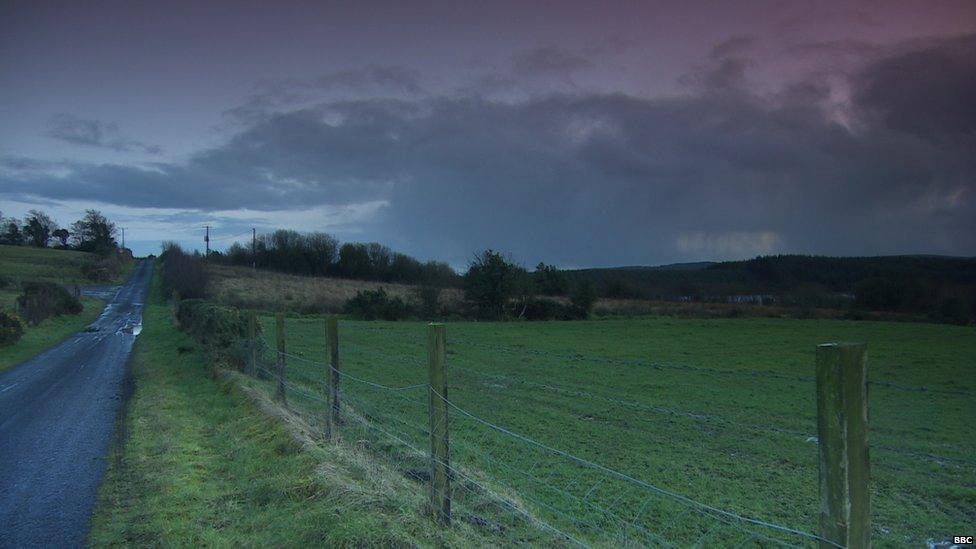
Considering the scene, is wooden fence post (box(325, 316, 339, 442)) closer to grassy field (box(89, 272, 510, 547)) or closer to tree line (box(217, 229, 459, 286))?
grassy field (box(89, 272, 510, 547))

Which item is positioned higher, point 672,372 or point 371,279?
point 371,279

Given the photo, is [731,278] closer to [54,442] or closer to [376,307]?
[376,307]

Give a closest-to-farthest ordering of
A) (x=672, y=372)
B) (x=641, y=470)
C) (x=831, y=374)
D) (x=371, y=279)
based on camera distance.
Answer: (x=831, y=374)
(x=641, y=470)
(x=672, y=372)
(x=371, y=279)

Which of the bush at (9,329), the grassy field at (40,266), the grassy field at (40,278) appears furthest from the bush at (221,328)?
the grassy field at (40,266)

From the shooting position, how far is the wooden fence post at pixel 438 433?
17.8 ft

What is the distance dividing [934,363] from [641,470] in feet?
79.7

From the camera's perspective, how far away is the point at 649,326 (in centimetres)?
4484

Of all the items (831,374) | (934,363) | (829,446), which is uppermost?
(831,374)

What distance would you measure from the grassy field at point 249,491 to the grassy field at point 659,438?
81 cm

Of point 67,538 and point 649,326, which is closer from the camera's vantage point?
point 67,538

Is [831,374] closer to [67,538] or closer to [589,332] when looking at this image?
[67,538]

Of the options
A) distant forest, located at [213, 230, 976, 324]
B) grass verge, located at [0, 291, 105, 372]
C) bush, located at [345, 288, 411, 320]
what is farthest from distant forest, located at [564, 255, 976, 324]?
grass verge, located at [0, 291, 105, 372]

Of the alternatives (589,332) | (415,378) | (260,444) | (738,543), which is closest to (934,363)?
(589,332)

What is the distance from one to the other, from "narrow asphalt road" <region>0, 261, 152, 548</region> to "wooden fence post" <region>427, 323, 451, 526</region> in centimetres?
321
